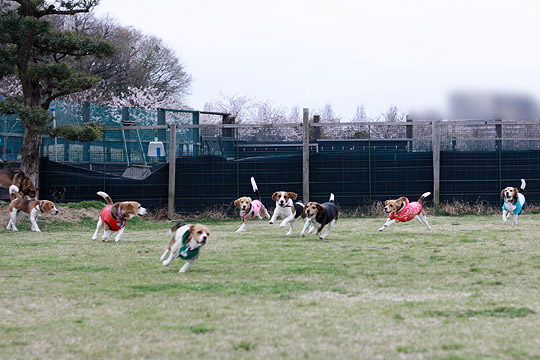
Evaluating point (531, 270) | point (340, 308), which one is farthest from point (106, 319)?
point (531, 270)

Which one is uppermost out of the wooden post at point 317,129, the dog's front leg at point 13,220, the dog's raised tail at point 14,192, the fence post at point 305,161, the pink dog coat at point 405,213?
the wooden post at point 317,129

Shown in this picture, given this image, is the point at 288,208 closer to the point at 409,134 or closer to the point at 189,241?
the point at 189,241

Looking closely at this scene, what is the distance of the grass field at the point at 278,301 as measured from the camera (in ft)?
14.3

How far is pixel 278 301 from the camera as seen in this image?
595cm

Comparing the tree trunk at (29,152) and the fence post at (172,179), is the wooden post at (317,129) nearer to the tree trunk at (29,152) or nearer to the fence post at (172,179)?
the fence post at (172,179)

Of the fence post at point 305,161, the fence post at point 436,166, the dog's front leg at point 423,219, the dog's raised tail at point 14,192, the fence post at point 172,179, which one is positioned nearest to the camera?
the dog's front leg at point 423,219

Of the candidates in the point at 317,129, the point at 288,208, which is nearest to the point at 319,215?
the point at 288,208

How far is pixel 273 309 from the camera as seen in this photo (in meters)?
5.56

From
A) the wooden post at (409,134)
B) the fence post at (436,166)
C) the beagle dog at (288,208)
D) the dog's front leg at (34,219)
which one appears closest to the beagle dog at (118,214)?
the beagle dog at (288,208)

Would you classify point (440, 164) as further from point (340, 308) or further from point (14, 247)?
point (340, 308)

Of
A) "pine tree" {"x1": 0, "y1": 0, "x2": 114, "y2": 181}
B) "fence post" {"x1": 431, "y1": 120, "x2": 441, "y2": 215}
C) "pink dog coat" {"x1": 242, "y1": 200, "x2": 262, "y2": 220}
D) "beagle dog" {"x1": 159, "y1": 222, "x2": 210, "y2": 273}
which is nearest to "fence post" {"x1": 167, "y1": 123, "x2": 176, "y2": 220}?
"pine tree" {"x1": 0, "y1": 0, "x2": 114, "y2": 181}

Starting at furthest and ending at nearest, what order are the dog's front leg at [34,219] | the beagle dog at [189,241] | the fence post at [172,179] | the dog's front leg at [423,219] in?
the fence post at [172,179] → the dog's front leg at [34,219] → the dog's front leg at [423,219] → the beagle dog at [189,241]

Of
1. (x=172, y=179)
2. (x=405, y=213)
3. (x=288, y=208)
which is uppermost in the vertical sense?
(x=172, y=179)

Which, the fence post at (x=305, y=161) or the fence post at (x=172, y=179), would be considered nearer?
the fence post at (x=172, y=179)
